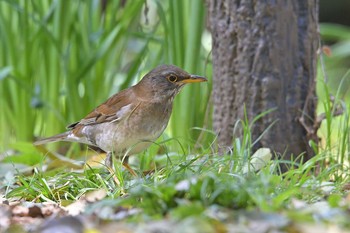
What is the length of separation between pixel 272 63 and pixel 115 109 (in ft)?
3.45

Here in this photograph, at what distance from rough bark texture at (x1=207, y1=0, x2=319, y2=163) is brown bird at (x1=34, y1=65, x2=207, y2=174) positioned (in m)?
0.42

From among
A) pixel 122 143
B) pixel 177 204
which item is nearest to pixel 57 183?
pixel 122 143

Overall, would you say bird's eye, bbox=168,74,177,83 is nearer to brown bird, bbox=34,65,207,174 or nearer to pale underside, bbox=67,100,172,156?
brown bird, bbox=34,65,207,174

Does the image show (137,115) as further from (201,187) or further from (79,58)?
(201,187)

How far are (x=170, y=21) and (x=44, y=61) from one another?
135 cm

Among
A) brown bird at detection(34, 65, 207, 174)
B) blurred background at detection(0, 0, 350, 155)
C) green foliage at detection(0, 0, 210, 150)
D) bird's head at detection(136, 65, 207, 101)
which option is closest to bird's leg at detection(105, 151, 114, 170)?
brown bird at detection(34, 65, 207, 174)

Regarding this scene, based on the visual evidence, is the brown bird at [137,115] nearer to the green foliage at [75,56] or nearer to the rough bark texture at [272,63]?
the rough bark texture at [272,63]

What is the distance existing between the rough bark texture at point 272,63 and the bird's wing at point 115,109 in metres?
0.69

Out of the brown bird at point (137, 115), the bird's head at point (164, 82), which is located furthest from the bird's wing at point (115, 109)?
the bird's head at point (164, 82)

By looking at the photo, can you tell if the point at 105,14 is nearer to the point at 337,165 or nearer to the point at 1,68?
the point at 1,68

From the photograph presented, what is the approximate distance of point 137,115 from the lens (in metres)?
4.82

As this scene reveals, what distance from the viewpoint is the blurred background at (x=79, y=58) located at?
18.6 feet

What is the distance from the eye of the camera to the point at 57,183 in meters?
4.41

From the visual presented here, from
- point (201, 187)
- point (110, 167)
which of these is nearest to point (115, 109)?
point (110, 167)
